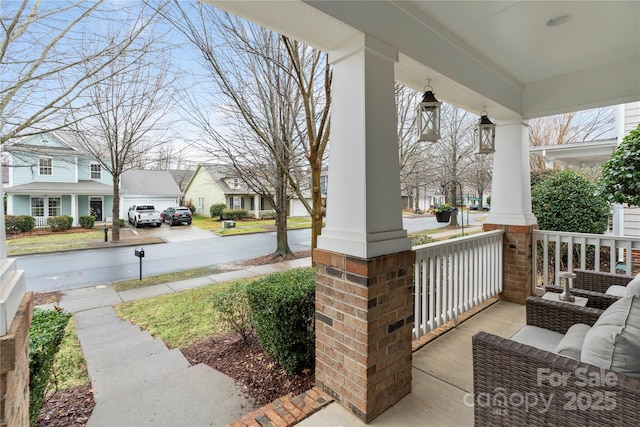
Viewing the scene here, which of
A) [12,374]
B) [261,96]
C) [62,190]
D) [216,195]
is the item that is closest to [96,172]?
[62,190]

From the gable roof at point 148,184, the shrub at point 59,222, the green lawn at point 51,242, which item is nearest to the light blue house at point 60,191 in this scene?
the shrub at point 59,222

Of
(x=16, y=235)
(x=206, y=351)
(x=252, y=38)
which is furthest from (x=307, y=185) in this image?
(x=16, y=235)

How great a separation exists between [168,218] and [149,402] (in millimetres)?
19931

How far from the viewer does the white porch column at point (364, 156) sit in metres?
1.86

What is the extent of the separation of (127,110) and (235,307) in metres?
8.53

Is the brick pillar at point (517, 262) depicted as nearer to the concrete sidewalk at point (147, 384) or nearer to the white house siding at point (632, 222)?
the concrete sidewalk at point (147, 384)

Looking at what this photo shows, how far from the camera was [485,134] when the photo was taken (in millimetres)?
3406

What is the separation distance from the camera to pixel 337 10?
67.3 inches

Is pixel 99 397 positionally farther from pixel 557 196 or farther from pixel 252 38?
pixel 557 196

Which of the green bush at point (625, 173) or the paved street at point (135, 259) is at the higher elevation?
the green bush at point (625, 173)

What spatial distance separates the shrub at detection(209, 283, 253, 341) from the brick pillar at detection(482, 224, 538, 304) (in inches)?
134

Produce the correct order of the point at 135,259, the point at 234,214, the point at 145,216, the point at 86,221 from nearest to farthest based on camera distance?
the point at 135,259
the point at 86,221
the point at 145,216
the point at 234,214

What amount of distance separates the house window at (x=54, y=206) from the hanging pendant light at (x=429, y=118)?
62.3ft

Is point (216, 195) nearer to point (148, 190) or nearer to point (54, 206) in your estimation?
point (148, 190)
